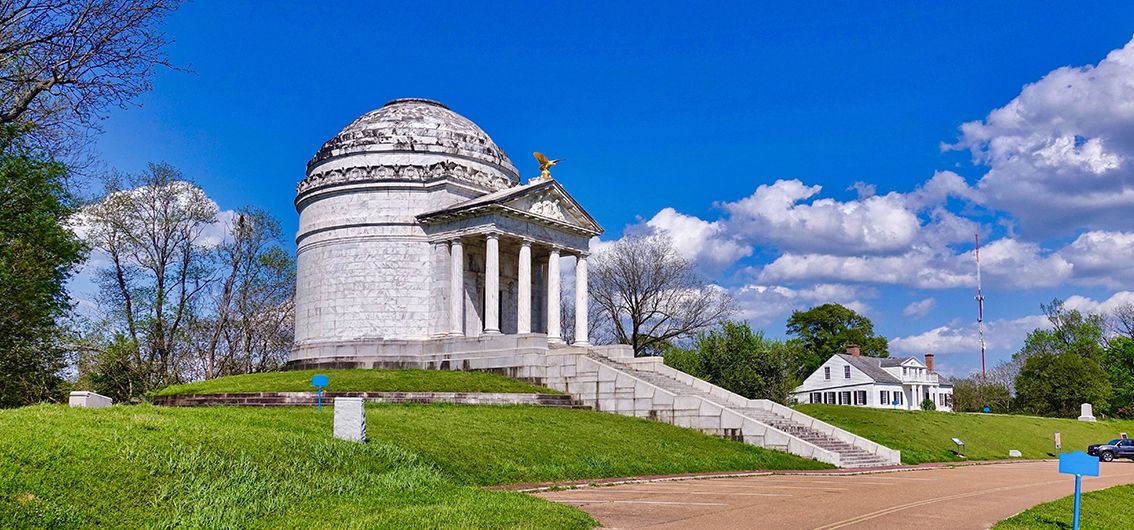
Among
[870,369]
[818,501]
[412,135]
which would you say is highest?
[412,135]

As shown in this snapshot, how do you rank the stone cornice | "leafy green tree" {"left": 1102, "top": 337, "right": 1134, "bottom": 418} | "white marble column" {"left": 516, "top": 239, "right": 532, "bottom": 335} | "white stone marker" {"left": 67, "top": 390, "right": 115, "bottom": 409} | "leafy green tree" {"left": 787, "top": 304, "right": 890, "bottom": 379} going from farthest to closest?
1. "leafy green tree" {"left": 787, "top": 304, "right": 890, "bottom": 379}
2. "leafy green tree" {"left": 1102, "top": 337, "right": 1134, "bottom": 418}
3. the stone cornice
4. "white marble column" {"left": 516, "top": 239, "right": 532, "bottom": 335}
5. "white stone marker" {"left": 67, "top": 390, "right": 115, "bottom": 409}

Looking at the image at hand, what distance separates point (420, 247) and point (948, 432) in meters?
27.7

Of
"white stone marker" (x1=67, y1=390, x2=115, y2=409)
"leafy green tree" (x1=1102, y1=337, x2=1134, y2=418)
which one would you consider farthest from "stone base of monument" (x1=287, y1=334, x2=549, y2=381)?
"leafy green tree" (x1=1102, y1=337, x2=1134, y2=418)

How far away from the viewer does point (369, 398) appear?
31.4 m

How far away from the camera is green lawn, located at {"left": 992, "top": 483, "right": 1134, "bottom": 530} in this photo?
14.9 metres

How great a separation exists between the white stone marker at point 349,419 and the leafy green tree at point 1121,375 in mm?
76540

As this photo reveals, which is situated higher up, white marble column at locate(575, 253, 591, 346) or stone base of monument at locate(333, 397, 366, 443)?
white marble column at locate(575, 253, 591, 346)

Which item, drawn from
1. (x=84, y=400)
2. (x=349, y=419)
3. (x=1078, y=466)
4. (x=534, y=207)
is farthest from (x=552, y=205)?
(x=1078, y=466)

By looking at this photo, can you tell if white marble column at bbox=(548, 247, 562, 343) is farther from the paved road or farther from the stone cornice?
the paved road

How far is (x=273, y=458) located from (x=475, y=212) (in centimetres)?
2672

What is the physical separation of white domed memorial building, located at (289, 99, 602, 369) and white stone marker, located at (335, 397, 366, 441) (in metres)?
21.4

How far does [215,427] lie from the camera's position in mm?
16062

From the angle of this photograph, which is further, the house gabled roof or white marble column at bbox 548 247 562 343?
the house gabled roof

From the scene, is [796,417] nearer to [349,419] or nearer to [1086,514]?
[1086,514]
